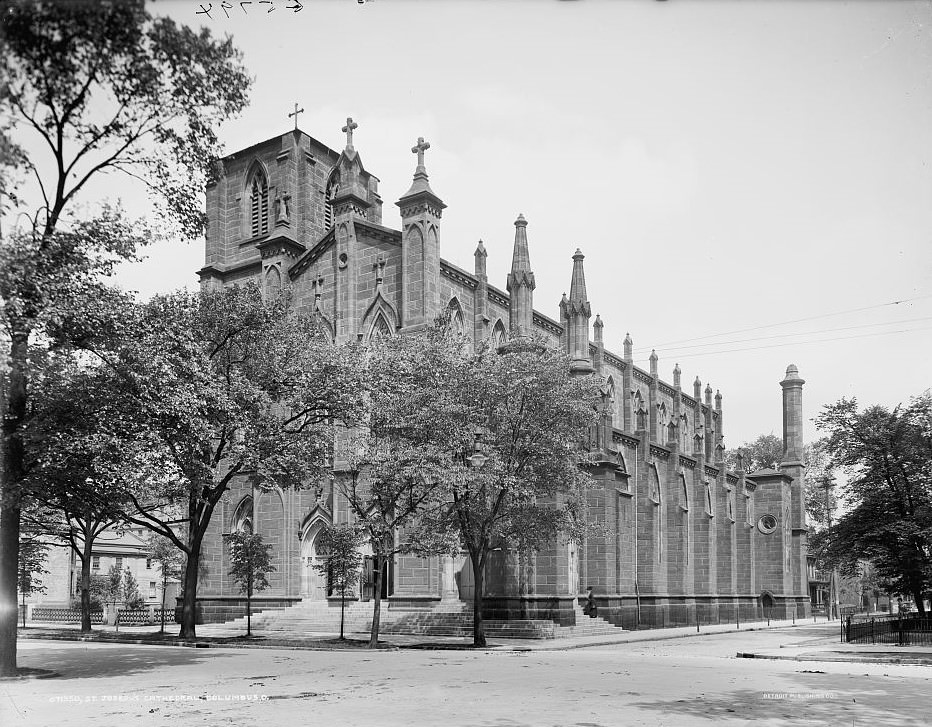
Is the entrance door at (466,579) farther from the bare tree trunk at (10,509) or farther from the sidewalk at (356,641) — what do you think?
the bare tree trunk at (10,509)

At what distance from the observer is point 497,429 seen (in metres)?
30.5

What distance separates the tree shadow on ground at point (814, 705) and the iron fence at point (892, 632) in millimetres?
14332

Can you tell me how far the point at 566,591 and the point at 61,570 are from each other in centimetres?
4717

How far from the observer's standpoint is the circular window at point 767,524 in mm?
61906

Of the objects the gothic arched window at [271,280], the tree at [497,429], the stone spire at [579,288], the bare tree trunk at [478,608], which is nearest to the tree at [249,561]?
the tree at [497,429]

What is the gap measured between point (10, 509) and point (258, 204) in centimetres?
3423

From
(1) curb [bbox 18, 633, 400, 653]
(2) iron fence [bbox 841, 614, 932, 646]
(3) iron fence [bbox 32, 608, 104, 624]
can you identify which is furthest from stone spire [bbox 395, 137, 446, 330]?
(3) iron fence [bbox 32, 608, 104, 624]

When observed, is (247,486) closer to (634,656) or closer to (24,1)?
(634,656)

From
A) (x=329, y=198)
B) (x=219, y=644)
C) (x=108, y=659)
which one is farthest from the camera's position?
(x=329, y=198)

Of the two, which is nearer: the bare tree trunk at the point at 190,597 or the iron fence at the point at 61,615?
the bare tree trunk at the point at 190,597

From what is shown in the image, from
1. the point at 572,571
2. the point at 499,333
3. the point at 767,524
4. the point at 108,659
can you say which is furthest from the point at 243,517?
the point at 767,524

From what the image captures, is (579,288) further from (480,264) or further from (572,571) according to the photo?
(572,571)

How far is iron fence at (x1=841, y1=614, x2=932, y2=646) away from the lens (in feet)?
101

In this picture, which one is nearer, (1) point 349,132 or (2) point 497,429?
(2) point 497,429
